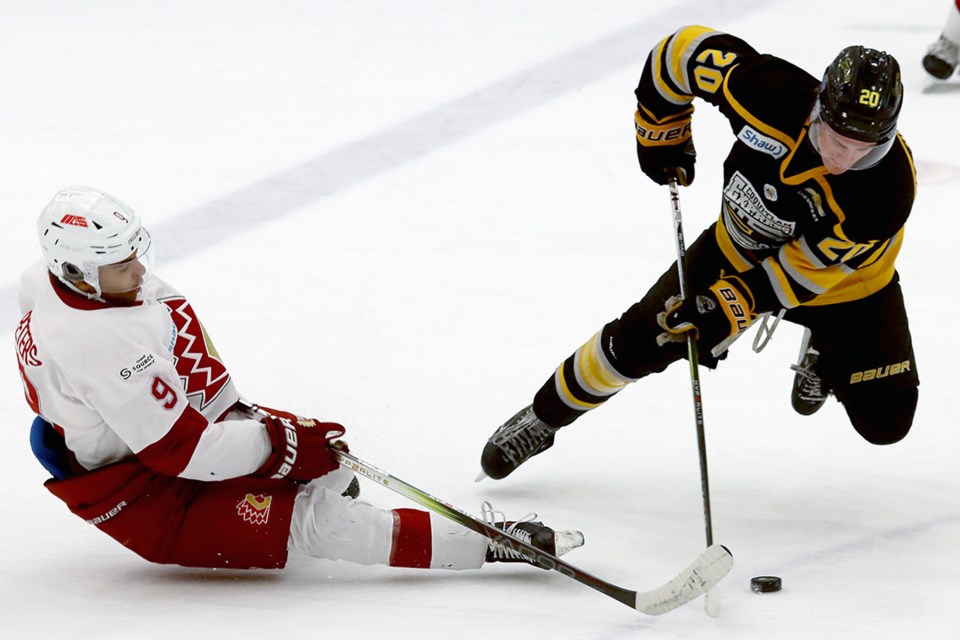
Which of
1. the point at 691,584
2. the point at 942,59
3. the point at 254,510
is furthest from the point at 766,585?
the point at 942,59

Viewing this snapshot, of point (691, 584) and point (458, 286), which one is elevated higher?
point (458, 286)

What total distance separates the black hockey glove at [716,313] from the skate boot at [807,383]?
48 centimetres

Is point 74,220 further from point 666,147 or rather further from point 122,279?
point 666,147

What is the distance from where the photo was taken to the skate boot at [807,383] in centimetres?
316

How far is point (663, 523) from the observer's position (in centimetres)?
288

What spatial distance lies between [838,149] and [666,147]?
0.62m

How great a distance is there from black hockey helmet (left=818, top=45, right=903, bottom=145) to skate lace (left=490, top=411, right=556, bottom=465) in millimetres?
934

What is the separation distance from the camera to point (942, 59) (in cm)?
559

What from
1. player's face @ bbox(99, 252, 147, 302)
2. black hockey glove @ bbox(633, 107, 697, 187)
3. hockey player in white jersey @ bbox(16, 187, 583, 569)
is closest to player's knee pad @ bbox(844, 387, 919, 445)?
black hockey glove @ bbox(633, 107, 697, 187)

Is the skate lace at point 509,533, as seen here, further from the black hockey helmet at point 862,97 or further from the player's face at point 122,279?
the black hockey helmet at point 862,97

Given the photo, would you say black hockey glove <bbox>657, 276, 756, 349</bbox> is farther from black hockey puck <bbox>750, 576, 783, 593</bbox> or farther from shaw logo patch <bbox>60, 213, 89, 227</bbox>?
Answer: shaw logo patch <bbox>60, 213, 89, 227</bbox>

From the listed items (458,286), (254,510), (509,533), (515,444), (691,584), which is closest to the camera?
(691,584)

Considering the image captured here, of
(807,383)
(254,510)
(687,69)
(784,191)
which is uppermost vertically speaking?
(687,69)

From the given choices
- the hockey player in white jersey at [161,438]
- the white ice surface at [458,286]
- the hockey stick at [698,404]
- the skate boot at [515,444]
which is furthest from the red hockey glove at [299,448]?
the hockey stick at [698,404]
